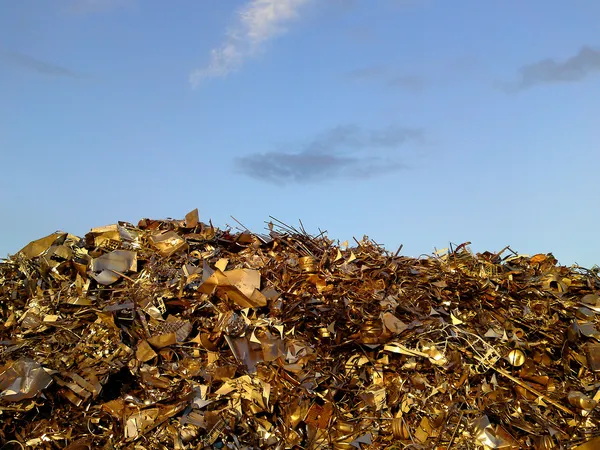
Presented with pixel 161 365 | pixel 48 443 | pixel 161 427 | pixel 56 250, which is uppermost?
pixel 56 250

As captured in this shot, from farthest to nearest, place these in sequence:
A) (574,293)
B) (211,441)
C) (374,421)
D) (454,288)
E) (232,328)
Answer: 1. (574,293)
2. (454,288)
3. (232,328)
4. (374,421)
5. (211,441)

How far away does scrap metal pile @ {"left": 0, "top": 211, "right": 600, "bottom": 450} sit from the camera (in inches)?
157

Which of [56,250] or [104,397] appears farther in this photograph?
[56,250]

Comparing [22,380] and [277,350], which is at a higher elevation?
[277,350]

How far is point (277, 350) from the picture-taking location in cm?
422

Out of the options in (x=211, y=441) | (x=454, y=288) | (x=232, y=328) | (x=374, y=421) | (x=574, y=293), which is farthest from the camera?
(x=574, y=293)

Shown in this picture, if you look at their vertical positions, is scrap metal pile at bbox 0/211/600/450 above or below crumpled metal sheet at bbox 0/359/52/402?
above

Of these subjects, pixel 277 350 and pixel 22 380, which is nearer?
pixel 22 380

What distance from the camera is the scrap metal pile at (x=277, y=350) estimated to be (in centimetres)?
398

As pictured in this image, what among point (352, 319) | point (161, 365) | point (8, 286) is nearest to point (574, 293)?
point (352, 319)

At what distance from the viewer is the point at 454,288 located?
5055 millimetres

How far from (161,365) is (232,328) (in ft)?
1.74

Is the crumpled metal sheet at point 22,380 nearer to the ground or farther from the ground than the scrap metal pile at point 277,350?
nearer to the ground

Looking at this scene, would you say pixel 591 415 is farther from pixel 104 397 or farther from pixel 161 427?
pixel 104 397
